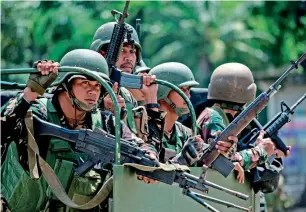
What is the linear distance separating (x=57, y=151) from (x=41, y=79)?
0.72 m

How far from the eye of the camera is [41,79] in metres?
8.08

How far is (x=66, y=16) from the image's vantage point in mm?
27578

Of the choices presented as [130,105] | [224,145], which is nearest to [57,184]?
[130,105]

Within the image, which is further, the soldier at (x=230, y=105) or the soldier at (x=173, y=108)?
the soldier at (x=230, y=105)

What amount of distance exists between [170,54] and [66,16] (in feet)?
15.1

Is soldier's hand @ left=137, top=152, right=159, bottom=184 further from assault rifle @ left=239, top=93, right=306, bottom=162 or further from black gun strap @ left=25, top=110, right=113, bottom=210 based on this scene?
assault rifle @ left=239, top=93, right=306, bottom=162

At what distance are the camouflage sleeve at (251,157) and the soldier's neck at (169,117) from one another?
731 mm

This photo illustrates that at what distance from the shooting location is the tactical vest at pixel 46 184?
8.48m

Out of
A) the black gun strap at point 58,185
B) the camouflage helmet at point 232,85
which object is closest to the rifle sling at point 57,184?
the black gun strap at point 58,185

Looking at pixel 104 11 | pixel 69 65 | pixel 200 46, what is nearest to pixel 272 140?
pixel 69 65

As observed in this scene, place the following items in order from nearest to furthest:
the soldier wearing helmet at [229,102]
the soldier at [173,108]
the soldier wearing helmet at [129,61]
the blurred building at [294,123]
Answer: the soldier wearing helmet at [129,61]
the soldier at [173,108]
the soldier wearing helmet at [229,102]
the blurred building at [294,123]

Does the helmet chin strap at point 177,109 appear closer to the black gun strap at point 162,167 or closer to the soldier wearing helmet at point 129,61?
the soldier wearing helmet at point 129,61

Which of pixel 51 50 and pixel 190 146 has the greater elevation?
pixel 51 50

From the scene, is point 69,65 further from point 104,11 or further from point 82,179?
→ point 104,11
